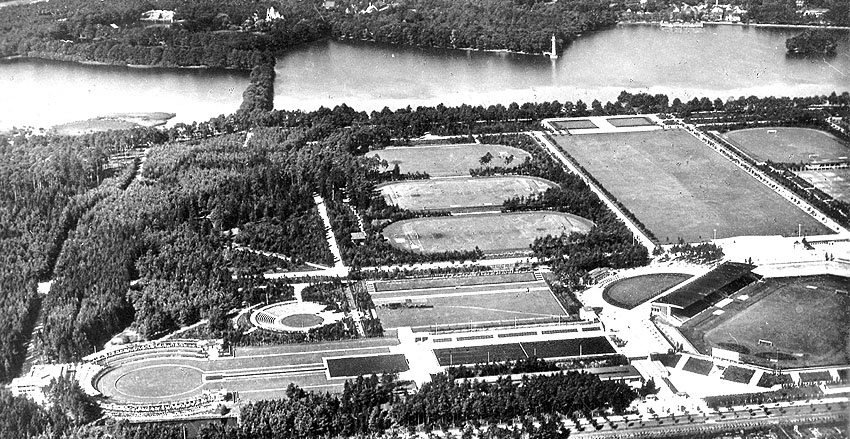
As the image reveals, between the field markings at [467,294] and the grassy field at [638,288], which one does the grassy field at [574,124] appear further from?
the field markings at [467,294]

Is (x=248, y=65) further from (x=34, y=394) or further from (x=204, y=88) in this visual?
(x=34, y=394)

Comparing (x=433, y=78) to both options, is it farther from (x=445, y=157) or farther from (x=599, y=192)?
(x=599, y=192)

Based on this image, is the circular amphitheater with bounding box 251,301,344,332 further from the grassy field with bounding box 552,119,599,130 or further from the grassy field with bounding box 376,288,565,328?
the grassy field with bounding box 552,119,599,130

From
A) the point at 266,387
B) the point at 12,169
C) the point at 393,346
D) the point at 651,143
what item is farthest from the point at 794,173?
the point at 12,169

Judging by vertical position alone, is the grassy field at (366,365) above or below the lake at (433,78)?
below

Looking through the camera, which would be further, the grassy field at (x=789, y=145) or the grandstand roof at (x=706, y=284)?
the grassy field at (x=789, y=145)

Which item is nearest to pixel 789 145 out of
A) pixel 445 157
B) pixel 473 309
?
pixel 445 157

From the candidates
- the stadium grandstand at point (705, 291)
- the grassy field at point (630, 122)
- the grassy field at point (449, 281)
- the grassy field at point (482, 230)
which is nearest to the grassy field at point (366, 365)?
the grassy field at point (449, 281)
